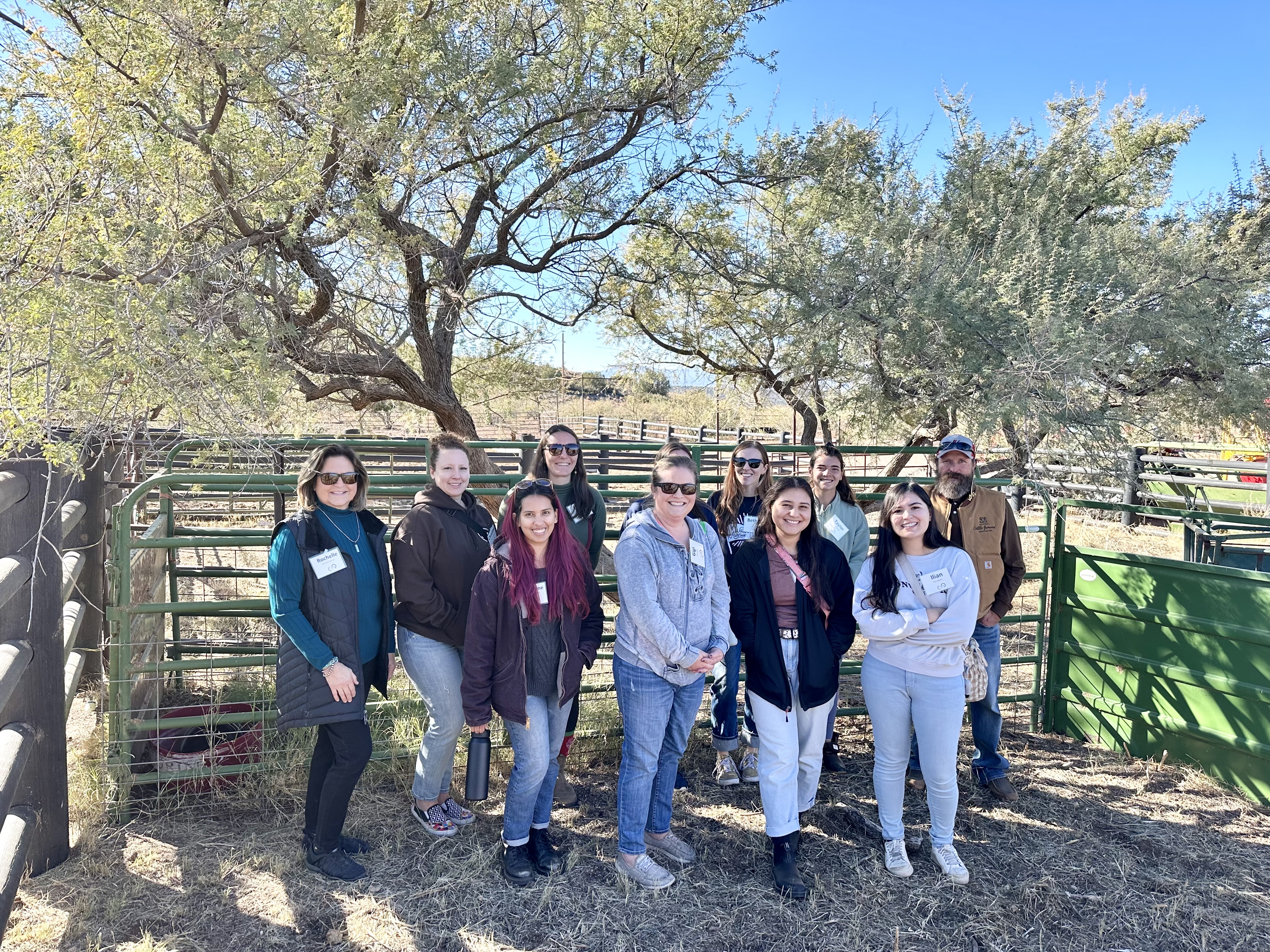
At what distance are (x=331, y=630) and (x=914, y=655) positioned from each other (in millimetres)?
2530

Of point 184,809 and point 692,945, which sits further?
point 184,809

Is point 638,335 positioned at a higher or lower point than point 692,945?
higher

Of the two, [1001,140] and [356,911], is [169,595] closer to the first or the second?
[356,911]

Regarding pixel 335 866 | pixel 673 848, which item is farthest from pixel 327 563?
pixel 673 848

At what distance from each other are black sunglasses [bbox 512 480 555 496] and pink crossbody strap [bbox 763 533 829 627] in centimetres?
103

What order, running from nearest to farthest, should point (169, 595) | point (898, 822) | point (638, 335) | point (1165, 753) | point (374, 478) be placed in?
point (898, 822), point (1165, 753), point (374, 478), point (169, 595), point (638, 335)

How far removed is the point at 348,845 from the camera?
3662 millimetres

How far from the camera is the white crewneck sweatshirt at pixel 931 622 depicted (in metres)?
3.50

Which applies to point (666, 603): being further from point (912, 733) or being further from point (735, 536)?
point (912, 733)

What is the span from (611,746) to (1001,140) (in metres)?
5.90

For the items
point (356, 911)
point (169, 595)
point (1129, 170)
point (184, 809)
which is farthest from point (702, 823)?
point (1129, 170)

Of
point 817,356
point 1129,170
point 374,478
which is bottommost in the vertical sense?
point 374,478

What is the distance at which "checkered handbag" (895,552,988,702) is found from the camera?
11.8 ft

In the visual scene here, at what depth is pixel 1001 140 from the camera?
6.82 metres
